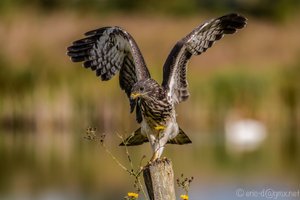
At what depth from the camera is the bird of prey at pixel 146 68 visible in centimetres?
1096

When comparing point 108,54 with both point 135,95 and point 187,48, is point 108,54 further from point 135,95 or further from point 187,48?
point 135,95

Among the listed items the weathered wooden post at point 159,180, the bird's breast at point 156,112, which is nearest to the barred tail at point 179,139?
the bird's breast at point 156,112

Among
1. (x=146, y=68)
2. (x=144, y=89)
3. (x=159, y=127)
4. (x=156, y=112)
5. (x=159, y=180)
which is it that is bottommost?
(x=159, y=180)

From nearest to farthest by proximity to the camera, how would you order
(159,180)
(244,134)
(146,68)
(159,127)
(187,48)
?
1. (159,180)
2. (159,127)
3. (146,68)
4. (187,48)
5. (244,134)

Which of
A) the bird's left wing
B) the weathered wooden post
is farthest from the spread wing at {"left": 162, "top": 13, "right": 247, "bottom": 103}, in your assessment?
the weathered wooden post

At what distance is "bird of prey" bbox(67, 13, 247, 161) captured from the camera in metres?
11.0

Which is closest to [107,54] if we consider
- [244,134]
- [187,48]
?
[187,48]

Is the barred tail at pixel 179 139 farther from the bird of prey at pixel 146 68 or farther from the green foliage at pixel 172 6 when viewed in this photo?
the green foliage at pixel 172 6

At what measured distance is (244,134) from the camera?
25.9 metres

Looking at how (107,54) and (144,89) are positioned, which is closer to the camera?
(144,89)

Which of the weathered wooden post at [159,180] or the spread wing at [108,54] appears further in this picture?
the spread wing at [108,54]

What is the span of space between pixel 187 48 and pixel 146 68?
462mm

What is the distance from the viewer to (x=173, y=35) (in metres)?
35.8

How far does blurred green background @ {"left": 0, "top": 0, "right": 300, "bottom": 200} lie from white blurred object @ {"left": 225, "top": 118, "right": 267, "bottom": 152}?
0.09 feet
